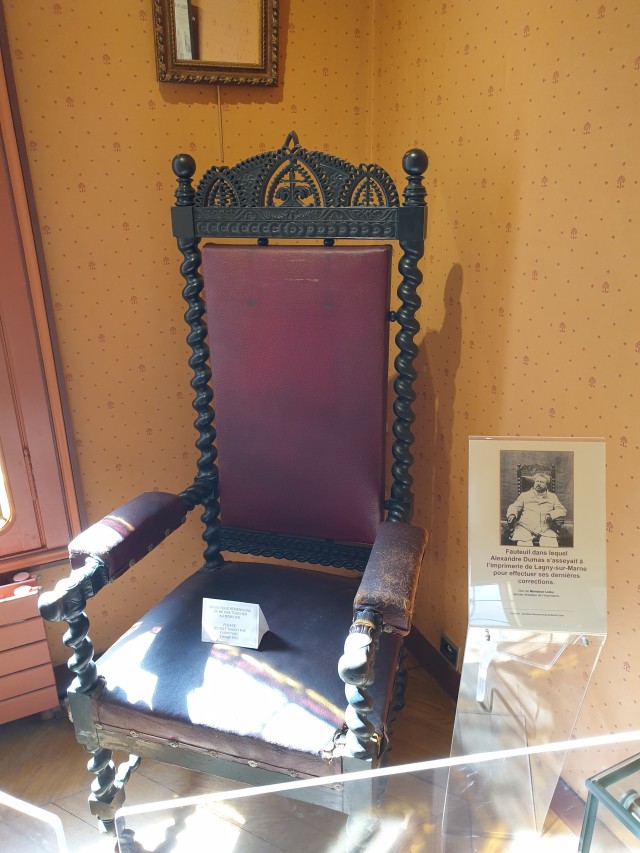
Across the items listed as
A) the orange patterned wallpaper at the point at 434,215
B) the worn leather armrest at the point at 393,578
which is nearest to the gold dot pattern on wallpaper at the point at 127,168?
the orange patterned wallpaper at the point at 434,215

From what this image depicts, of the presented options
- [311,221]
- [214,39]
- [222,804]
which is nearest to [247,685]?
[222,804]

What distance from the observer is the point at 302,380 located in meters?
1.41

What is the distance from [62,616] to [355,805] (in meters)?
0.61

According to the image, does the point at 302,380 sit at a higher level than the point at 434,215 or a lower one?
lower

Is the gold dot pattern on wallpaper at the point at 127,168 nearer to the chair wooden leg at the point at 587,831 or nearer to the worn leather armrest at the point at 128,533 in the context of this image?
the worn leather armrest at the point at 128,533

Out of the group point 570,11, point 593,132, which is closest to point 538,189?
point 593,132

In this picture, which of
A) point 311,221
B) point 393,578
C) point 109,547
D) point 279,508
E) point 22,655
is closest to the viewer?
point 393,578

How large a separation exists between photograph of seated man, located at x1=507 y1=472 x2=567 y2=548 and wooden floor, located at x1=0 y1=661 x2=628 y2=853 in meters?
0.43

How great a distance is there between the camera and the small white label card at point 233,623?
4.11 ft

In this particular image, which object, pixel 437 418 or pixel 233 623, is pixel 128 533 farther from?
pixel 437 418

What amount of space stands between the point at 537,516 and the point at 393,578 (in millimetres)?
264

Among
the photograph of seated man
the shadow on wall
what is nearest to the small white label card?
the photograph of seated man

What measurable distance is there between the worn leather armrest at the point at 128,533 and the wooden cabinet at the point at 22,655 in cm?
48

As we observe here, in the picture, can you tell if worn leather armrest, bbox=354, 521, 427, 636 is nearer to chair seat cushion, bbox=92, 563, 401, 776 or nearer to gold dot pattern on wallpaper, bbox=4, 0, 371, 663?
chair seat cushion, bbox=92, 563, 401, 776
